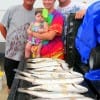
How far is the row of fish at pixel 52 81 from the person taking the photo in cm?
216

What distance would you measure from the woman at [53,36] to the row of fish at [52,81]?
335 millimetres

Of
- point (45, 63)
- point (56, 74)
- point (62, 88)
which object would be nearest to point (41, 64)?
point (45, 63)

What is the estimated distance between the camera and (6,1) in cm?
574

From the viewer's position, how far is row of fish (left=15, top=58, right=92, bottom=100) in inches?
85.1

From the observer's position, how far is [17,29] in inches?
159

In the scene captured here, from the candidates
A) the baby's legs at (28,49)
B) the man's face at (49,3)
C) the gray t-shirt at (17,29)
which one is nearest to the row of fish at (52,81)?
the baby's legs at (28,49)

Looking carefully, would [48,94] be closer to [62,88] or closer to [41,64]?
Answer: [62,88]

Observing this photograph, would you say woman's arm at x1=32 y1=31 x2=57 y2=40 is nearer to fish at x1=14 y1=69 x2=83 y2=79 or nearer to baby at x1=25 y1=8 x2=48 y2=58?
baby at x1=25 y1=8 x2=48 y2=58

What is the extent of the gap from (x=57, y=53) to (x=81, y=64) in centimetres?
30

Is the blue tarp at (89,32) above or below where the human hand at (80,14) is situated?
below

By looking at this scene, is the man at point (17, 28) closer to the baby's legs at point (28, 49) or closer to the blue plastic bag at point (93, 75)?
the baby's legs at point (28, 49)

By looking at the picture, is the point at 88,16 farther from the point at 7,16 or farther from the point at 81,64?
the point at 7,16

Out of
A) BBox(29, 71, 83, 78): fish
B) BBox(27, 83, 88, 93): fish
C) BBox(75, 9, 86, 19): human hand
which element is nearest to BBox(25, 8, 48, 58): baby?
BBox(75, 9, 86, 19): human hand

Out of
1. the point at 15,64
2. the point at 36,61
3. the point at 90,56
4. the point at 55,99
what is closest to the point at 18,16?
the point at 15,64
